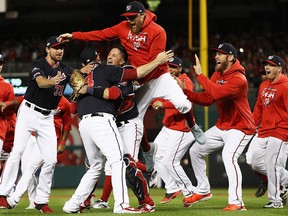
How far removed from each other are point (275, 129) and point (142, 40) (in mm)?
2399

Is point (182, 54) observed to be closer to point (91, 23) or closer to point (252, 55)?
point (252, 55)

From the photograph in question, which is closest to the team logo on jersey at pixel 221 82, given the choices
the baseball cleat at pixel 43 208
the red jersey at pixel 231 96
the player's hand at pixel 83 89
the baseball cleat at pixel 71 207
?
the red jersey at pixel 231 96

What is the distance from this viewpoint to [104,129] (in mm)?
8906

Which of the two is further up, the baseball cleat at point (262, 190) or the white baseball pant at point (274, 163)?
the white baseball pant at point (274, 163)

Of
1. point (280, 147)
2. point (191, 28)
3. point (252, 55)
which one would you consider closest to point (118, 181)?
point (280, 147)

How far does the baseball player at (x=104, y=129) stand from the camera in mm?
8883

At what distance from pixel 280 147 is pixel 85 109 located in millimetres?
3125

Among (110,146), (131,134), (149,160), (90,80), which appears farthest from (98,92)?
(149,160)

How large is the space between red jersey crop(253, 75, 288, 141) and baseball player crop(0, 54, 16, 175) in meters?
3.69

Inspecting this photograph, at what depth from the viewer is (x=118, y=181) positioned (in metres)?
8.85

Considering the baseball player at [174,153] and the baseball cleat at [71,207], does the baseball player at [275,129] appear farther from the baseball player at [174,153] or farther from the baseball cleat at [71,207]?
the baseball cleat at [71,207]

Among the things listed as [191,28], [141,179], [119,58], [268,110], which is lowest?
[141,179]

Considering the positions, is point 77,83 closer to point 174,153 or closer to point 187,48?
point 174,153

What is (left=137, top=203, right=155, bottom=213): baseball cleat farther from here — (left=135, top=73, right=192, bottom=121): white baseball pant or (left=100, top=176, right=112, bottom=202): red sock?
(left=135, top=73, right=192, bottom=121): white baseball pant
